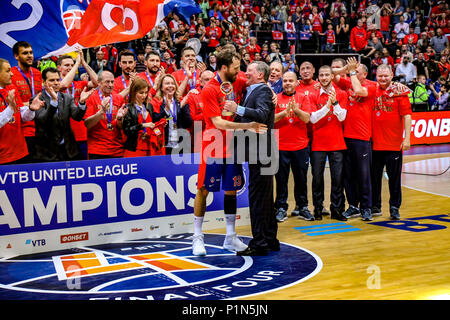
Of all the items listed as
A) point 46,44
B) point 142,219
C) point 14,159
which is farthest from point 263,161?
point 46,44

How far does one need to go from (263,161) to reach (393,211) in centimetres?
294

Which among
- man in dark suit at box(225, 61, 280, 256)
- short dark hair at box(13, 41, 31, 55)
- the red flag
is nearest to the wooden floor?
man in dark suit at box(225, 61, 280, 256)

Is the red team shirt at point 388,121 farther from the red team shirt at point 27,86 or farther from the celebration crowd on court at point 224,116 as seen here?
the red team shirt at point 27,86

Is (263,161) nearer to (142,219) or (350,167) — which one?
(142,219)

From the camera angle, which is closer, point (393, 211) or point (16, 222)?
point (16, 222)

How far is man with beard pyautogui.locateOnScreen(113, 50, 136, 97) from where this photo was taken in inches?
350

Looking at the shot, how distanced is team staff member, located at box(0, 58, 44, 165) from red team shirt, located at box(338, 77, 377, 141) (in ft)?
14.5

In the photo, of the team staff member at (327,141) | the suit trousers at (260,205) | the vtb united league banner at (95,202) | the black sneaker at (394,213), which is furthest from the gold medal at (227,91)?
the black sneaker at (394,213)

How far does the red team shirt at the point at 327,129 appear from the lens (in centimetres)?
862

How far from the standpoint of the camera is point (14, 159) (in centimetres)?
748

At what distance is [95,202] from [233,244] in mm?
1853

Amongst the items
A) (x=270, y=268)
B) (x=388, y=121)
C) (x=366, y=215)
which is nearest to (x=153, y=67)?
(x=388, y=121)

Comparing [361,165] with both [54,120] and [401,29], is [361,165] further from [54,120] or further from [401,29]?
[401,29]

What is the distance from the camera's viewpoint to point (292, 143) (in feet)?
28.5
